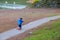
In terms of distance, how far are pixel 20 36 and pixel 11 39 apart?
944 mm

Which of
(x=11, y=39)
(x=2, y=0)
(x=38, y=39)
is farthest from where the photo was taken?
(x=2, y=0)

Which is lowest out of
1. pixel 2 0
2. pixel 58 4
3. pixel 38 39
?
pixel 2 0

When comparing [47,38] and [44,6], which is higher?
[47,38]

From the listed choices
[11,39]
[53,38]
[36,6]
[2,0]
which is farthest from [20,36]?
[2,0]

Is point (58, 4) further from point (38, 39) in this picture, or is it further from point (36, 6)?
point (38, 39)

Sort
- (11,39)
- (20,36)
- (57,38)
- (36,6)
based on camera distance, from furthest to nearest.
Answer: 1. (36,6)
2. (20,36)
3. (11,39)
4. (57,38)

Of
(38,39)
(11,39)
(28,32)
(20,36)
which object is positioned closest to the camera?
(38,39)

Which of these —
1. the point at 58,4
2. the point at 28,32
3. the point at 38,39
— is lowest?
the point at 58,4

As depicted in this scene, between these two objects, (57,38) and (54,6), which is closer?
(57,38)

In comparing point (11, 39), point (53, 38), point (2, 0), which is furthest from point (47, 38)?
point (2, 0)

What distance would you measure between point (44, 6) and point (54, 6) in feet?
4.74

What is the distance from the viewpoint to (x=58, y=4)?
3459 cm

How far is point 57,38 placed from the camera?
9.78 metres

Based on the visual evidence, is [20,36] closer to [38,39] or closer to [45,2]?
[38,39]
